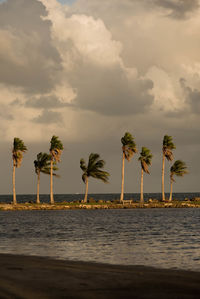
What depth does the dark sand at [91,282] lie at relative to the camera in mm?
11859

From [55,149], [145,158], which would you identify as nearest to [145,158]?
[145,158]

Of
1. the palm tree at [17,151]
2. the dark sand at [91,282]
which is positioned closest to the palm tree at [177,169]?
the palm tree at [17,151]

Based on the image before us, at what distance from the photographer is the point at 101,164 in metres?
97.4

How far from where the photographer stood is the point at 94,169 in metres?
Answer: 97.2

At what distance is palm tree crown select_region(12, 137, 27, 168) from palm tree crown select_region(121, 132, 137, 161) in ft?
79.6

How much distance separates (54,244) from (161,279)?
53.0ft

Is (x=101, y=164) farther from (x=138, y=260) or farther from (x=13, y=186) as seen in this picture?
(x=138, y=260)

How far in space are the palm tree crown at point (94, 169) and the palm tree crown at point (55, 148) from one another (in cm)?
582

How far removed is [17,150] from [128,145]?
88.0 ft

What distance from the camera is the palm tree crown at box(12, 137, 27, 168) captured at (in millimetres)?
91500

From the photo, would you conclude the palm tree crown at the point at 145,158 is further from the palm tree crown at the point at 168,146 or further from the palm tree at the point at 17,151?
the palm tree at the point at 17,151

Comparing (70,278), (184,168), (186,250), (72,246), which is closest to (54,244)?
(72,246)

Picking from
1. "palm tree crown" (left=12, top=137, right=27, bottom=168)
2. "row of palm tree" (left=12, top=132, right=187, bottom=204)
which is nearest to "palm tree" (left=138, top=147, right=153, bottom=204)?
"row of palm tree" (left=12, top=132, right=187, bottom=204)

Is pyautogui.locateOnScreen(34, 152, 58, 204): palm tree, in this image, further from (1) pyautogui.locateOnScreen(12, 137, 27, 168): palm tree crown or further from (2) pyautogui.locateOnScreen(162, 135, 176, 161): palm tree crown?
(2) pyautogui.locateOnScreen(162, 135, 176, 161): palm tree crown
